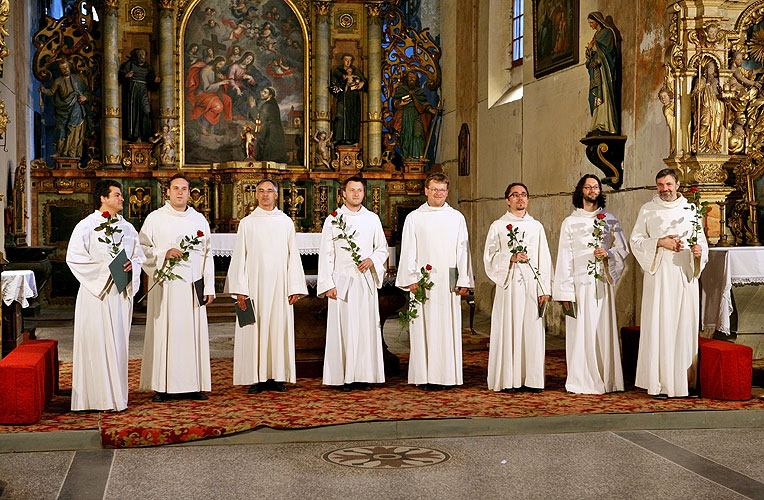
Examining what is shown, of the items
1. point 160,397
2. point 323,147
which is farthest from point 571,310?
point 323,147

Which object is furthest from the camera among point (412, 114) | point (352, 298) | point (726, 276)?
point (412, 114)

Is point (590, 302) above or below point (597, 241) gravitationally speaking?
below

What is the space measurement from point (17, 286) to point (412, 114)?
8.41m

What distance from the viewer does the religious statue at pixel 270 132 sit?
A: 51.9 ft

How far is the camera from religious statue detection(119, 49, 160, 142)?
15422 mm

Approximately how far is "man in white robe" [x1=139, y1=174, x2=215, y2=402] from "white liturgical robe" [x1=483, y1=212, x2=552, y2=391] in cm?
234

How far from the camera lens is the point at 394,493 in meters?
5.40

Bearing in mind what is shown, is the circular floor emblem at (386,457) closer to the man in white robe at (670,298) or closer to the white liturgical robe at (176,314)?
the white liturgical robe at (176,314)

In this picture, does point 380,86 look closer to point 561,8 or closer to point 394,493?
point 561,8

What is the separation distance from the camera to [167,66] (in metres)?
15.5

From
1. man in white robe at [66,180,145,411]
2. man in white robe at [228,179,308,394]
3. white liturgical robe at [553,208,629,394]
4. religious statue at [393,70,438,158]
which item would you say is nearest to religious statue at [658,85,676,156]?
white liturgical robe at [553,208,629,394]

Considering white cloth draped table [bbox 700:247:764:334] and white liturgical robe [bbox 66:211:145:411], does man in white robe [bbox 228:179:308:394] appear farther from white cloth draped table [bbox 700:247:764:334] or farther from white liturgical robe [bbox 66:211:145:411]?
white cloth draped table [bbox 700:247:764:334]

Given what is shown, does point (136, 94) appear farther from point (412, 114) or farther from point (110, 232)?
point (110, 232)

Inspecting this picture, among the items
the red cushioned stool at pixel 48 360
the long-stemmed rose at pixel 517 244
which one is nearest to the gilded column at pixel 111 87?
the red cushioned stool at pixel 48 360
